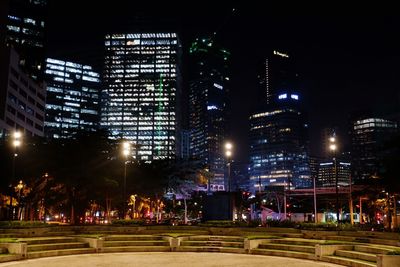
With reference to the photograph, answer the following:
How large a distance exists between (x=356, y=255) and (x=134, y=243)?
1316 cm

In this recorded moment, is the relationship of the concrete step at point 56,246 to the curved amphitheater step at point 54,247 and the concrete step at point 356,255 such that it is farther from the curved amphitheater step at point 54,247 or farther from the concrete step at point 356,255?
the concrete step at point 356,255

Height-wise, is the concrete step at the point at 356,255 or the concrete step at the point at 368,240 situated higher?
the concrete step at the point at 368,240

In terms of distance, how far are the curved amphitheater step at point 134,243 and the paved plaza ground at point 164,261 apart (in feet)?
5.07

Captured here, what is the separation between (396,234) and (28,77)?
127m

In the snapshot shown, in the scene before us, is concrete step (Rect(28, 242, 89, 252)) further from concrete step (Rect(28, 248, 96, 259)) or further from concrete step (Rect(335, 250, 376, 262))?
concrete step (Rect(335, 250, 376, 262))

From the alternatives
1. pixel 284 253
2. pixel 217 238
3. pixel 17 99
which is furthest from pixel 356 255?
pixel 17 99

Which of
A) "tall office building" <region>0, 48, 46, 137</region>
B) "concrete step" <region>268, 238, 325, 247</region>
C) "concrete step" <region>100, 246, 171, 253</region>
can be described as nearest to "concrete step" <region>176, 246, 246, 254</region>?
"concrete step" <region>100, 246, 171, 253</region>

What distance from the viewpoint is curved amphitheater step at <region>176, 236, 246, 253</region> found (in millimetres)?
28016

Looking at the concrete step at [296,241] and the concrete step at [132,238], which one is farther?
the concrete step at [132,238]

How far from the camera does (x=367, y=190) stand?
62531 mm

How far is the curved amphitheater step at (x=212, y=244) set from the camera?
91.9 feet

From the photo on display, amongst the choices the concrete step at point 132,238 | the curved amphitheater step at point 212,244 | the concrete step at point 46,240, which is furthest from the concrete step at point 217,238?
the concrete step at point 46,240

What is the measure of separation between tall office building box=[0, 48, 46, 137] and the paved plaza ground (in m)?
92.7

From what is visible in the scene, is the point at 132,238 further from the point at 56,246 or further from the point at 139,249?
the point at 56,246
